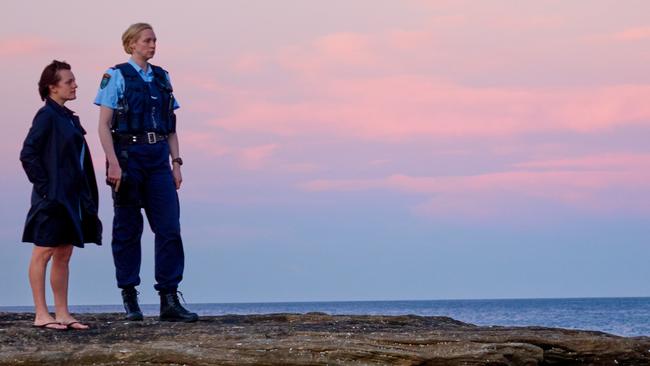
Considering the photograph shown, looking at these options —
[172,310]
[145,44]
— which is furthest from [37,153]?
[172,310]

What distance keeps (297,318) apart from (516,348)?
3400mm

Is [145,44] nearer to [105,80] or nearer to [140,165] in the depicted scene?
[105,80]

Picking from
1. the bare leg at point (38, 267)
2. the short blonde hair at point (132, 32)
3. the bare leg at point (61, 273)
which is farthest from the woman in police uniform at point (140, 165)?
the bare leg at point (38, 267)

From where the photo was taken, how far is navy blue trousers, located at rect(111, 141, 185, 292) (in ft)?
A: 35.2

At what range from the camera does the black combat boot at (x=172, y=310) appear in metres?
11.0

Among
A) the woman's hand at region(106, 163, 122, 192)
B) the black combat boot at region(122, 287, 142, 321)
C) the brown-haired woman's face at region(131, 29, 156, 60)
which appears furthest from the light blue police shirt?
the black combat boot at region(122, 287, 142, 321)

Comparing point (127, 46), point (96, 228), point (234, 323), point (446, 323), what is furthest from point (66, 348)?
point (446, 323)

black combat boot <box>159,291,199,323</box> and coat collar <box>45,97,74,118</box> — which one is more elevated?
coat collar <box>45,97,74,118</box>

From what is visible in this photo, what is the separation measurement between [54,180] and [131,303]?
175 centimetres

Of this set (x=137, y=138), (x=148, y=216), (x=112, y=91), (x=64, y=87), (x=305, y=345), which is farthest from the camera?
(x=148, y=216)

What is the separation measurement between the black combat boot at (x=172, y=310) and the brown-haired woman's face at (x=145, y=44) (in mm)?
2531

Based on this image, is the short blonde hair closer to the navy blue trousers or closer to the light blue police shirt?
the light blue police shirt

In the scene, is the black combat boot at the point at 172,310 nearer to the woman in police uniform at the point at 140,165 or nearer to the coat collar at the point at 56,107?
the woman in police uniform at the point at 140,165

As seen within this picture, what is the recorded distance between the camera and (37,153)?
10039 millimetres
